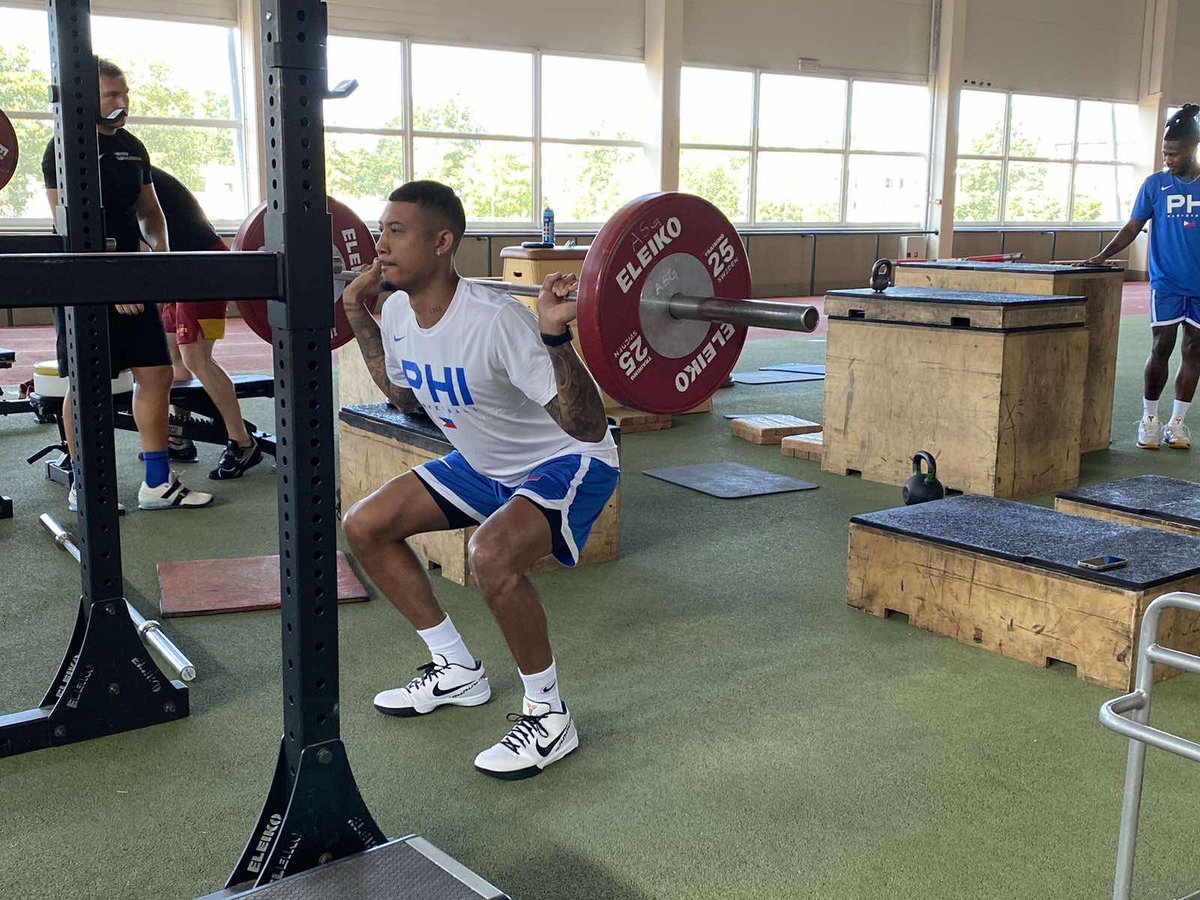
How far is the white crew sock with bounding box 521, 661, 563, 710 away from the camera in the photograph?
93.2 inches

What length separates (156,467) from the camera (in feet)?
13.9

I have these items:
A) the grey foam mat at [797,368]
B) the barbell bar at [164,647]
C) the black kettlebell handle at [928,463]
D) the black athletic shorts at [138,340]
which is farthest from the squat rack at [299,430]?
the grey foam mat at [797,368]

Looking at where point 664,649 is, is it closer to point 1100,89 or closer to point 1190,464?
point 1190,464

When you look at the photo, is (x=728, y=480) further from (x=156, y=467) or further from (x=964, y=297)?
(x=156, y=467)

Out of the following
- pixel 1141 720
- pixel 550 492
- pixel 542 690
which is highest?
pixel 550 492

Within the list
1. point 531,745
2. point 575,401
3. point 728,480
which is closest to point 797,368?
point 728,480

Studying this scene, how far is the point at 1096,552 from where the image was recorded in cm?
284

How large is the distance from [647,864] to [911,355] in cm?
298

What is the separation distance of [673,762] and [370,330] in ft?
3.80

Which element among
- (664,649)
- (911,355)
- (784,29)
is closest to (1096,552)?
(664,649)

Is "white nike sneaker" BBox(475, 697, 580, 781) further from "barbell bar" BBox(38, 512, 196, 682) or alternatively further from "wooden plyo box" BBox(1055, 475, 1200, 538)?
"wooden plyo box" BBox(1055, 475, 1200, 538)

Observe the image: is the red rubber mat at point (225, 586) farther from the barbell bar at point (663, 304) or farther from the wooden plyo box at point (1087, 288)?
the wooden plyo box at point (1087, 288)

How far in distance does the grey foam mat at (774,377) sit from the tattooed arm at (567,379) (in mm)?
5189

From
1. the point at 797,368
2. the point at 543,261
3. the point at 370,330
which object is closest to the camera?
the point at 370,330
